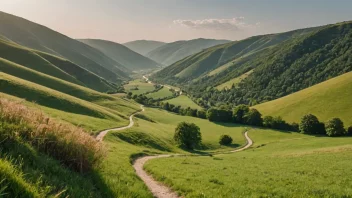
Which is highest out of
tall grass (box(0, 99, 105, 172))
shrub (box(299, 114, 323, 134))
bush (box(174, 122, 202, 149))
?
tall grass (box(0, 99, 105, 172))

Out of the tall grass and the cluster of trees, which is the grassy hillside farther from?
the tall grass

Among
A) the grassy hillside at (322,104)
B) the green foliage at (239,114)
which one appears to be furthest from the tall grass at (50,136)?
the green foliage at (239,114)

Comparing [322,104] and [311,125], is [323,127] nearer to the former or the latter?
[311,125]

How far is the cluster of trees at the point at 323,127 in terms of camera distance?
10081 centimetres

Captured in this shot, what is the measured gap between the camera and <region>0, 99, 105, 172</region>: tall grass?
1091 centimetres

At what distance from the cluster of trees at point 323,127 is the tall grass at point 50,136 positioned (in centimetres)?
10656

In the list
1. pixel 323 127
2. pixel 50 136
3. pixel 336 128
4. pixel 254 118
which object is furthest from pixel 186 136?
pixel 254 118

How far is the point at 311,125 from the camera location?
112 metres

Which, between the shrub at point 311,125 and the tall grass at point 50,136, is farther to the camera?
the shrub at point 311,125

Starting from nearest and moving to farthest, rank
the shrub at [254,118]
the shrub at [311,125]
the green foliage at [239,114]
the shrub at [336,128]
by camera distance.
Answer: the shrub at [336,128], the shrub at [311,125], the shrub at [254,118], the green foliage at [239,114]

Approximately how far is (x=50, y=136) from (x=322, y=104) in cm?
13748

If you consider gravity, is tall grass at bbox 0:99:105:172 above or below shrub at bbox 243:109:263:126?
above

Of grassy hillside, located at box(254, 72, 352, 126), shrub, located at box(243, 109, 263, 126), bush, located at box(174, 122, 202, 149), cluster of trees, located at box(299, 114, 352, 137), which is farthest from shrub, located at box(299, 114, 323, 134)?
bush, located at box(174, 122, 202, 149)

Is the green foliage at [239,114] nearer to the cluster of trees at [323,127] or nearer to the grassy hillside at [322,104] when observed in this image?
the grassy hillside at [322,104]
